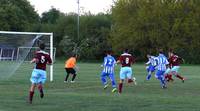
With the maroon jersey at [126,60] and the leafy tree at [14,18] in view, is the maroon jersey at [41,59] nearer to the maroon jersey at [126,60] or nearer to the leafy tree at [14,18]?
the maroon jersey at [126,60]

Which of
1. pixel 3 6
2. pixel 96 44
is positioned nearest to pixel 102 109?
pixel 96 44

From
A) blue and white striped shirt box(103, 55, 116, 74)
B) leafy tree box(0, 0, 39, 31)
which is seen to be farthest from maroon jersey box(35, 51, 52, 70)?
leafy tree box(0, 0, 39, 31)

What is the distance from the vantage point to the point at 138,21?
7925cm

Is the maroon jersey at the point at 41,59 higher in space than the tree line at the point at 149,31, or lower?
lower

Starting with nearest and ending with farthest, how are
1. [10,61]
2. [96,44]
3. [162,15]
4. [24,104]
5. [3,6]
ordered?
[24,104]
[10,61]
[162,15]
[96,44]
[3,6]

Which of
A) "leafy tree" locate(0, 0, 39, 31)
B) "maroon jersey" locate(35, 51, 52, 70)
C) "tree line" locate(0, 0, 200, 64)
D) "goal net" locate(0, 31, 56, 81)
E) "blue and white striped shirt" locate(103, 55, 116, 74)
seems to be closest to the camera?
"maroon jersey" locate(35, 51, 52, 70)

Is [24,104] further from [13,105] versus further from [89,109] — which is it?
[89,109]

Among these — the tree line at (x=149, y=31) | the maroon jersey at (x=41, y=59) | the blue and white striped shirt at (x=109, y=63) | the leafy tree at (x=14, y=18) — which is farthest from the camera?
the leafy tree at (x=14, y=18)

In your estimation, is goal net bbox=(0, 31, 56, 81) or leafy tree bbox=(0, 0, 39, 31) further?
leafy tree bbox=(0, 0, 39, 31)

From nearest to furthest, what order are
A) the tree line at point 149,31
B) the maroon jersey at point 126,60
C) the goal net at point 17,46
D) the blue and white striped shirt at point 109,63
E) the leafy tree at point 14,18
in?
the maroon jersey at point 126,60
the blue and white striped shirt at point 109,63
the goal net at point 17,46
the tree line at point 149,31
the leafy tree at point 14,18

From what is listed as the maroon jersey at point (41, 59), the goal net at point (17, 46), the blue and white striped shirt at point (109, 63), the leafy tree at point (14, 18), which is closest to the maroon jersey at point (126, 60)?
the blue and white striped shirt at point (109, 63)

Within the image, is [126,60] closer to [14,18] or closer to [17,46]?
[17,46]

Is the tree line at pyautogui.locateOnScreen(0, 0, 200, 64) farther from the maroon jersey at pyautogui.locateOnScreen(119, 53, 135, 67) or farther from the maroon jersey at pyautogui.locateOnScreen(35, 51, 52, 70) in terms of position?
the maroon jersey at pyautogui.locateOnScreen(35, 51, 52, 70)

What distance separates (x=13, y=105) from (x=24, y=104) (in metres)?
0.53
